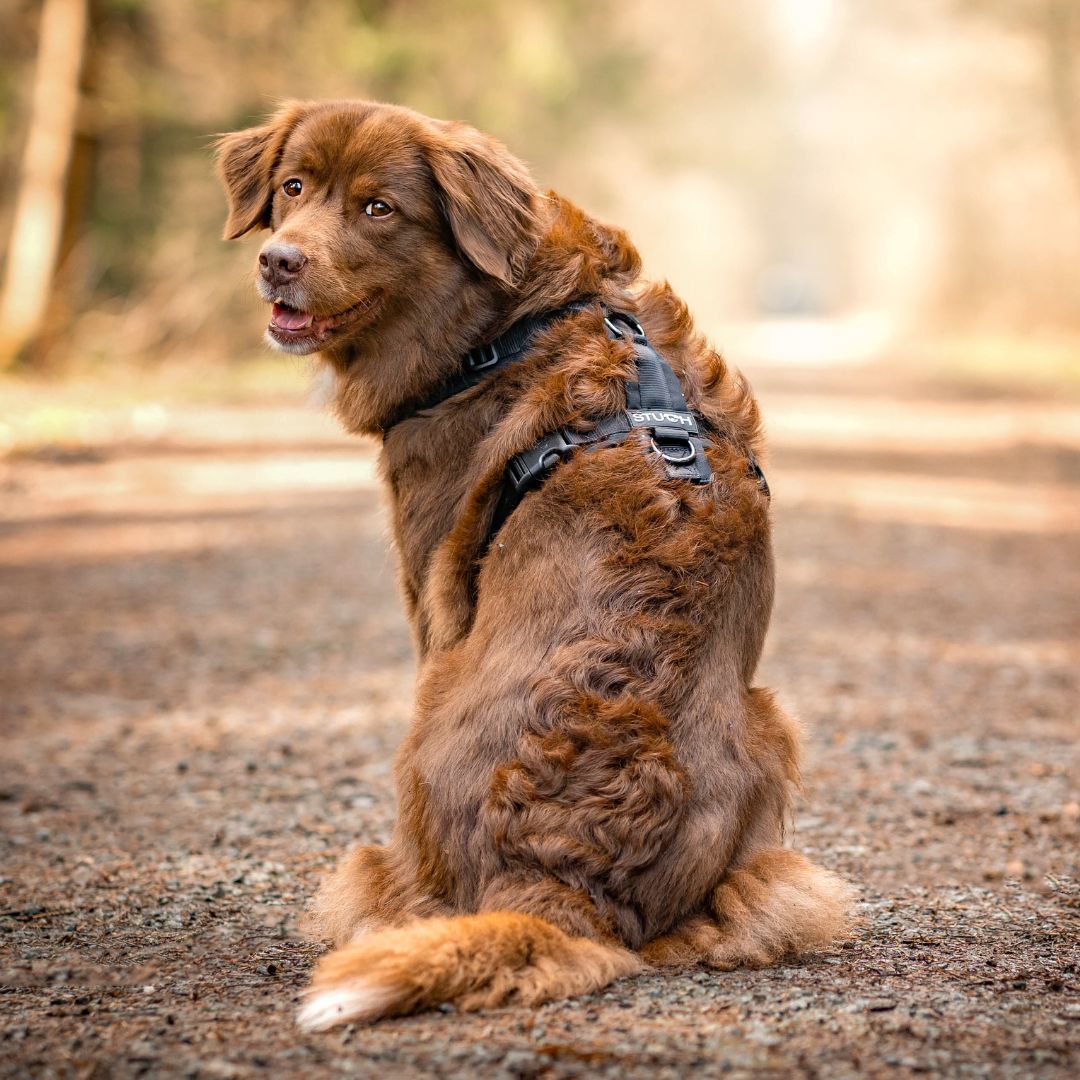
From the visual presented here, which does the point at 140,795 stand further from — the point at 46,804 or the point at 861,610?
the point at 861,610

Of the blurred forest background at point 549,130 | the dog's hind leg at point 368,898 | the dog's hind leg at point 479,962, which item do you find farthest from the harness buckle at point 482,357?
the blurred forest background at point 549,130

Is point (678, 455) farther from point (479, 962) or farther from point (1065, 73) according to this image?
point (1065, 73)

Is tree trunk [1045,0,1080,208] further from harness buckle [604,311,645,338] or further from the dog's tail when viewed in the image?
the dog's tail

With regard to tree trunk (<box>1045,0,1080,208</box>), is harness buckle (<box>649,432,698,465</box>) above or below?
below

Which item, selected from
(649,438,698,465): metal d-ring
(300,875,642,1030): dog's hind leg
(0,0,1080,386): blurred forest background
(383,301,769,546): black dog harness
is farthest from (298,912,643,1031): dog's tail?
Answer: (0,0,1080,386): blurred forest background

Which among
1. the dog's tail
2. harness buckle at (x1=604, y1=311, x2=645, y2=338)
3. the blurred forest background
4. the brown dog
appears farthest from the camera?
the blurred forest background

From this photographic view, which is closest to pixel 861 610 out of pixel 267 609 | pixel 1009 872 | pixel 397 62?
pixel 267 609

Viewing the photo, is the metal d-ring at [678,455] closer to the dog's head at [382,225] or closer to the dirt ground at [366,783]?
the dog's head at [382,225]

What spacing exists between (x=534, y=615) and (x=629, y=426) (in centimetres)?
58

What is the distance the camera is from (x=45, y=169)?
19391mm

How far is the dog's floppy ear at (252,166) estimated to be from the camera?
439 centimetres

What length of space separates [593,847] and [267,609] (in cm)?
579

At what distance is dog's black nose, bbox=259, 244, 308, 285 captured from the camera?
3922mm

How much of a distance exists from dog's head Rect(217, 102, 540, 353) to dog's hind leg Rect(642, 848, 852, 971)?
5.62 feet
